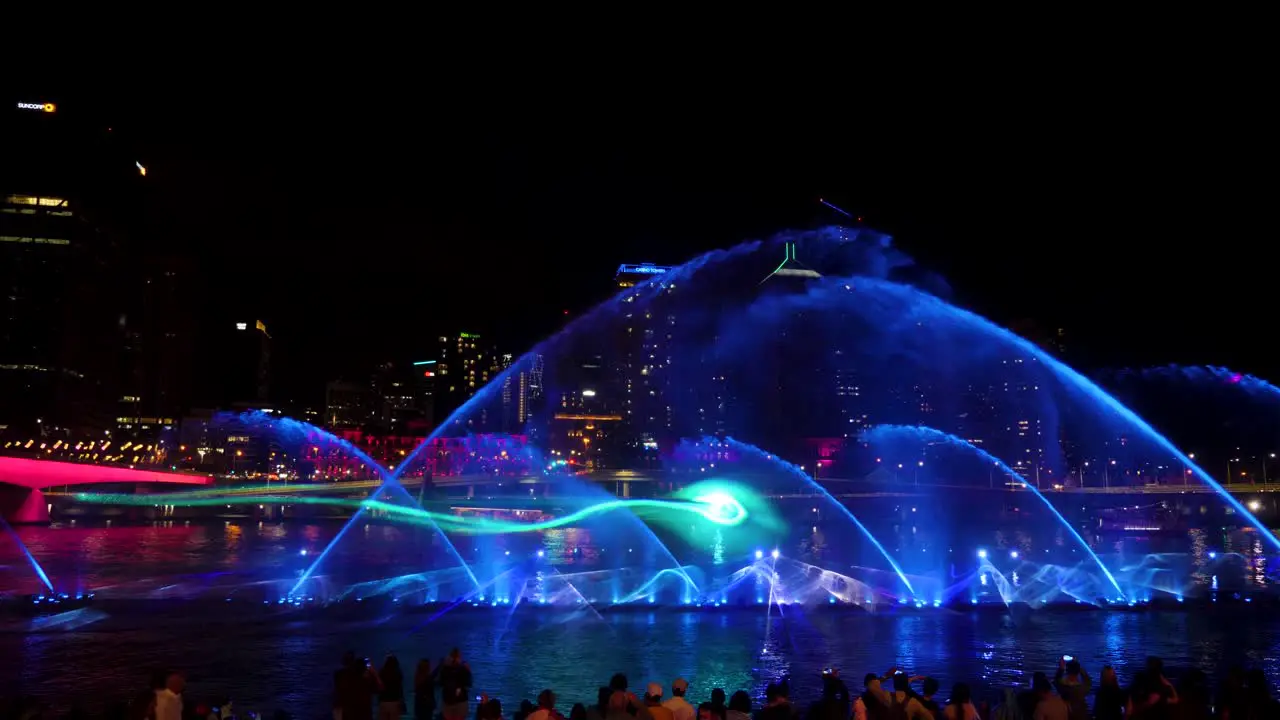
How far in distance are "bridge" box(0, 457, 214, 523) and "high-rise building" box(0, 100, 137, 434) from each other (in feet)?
254

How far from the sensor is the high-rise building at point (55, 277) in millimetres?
139750

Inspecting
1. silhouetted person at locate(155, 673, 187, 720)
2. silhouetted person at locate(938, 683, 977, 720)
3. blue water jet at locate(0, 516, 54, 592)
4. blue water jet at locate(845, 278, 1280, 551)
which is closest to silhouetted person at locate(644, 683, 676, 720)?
silhouetted person at locate(938, 683, 977, 720)

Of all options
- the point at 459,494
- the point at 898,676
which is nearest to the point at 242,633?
the point at 898,676

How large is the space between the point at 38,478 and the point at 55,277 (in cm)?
10005

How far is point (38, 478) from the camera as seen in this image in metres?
60.4

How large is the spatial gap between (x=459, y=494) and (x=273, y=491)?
120 ft

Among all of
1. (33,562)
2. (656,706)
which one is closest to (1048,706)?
(656,706)

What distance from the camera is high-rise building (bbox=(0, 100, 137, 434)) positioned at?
139750 mm

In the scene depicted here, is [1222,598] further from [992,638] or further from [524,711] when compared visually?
[524,711]

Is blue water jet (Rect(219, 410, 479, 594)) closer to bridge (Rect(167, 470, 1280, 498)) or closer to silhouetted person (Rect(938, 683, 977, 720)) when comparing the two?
bridge (Rect(167, 470, 1280, 498))

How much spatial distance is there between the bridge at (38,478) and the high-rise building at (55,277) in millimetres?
77359

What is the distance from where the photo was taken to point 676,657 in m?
20.0

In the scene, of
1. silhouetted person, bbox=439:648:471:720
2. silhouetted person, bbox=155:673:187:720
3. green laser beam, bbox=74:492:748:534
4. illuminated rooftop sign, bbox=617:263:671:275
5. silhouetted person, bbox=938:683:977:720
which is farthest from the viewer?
illuminated rooftop sign, bbox=617:263:671:275

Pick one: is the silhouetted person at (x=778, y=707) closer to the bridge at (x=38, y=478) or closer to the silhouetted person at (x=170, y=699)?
the silhouetted person at (x=170, y=699)
